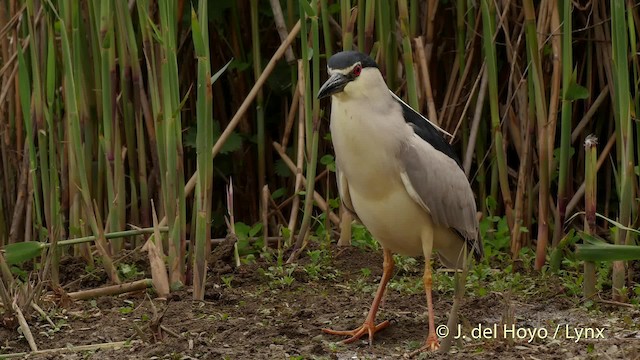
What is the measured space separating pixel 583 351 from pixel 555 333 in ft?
1.01

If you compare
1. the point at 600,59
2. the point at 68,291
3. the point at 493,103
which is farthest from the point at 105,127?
the point at 600,59

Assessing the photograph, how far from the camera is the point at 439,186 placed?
15.0ft

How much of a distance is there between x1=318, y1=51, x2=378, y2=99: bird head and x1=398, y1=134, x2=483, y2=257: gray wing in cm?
31

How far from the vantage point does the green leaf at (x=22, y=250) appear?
15.4 ft

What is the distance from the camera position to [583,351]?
3.83 m

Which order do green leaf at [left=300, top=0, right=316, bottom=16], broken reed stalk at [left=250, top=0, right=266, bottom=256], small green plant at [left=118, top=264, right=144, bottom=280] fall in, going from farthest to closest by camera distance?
broken reed stalk at [left=250, top=0, right=266, bottom=256]
small green plant at [left=118, top=264, right=144, bottom=280]
green leaf at [left=300, top=0, right=316, bottom=16]

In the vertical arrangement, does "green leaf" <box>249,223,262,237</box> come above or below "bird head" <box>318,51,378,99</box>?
below

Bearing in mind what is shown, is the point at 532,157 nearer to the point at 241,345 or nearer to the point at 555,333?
the point at 555,333

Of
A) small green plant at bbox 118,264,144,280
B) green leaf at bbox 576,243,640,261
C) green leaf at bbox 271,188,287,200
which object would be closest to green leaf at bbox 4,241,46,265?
small green plant at bbox 118,264,144,280

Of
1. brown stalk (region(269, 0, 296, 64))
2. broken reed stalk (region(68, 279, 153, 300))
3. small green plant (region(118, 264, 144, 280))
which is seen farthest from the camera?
brown stalk (region(269, 0, 296, 64))

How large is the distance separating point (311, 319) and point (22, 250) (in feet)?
4.23

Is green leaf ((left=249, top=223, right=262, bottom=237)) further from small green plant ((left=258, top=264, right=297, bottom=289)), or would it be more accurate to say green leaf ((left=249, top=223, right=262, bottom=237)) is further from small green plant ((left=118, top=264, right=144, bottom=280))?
small green plant ((left=118, top=264, right=144, bottom=280))

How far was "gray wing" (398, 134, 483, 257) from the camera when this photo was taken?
4.47 m

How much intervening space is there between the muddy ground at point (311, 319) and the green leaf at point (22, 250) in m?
0.22
